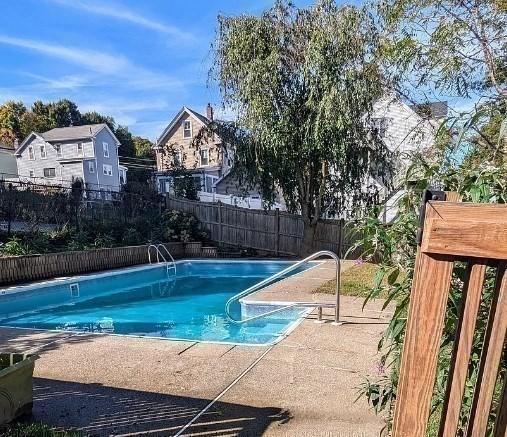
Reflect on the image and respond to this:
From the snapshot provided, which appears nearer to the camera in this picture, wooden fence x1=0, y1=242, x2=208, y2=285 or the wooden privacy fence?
the wooden privacy fence

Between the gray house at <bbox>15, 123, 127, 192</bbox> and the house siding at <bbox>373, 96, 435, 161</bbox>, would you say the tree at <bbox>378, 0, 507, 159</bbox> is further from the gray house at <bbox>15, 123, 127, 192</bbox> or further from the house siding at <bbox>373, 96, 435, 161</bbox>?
the gray house at <bbox>15, 123, 127, 192</bbox>

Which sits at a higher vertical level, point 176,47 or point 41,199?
point 176,47

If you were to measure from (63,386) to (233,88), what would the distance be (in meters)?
10.6

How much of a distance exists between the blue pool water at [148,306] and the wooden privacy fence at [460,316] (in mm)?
4550

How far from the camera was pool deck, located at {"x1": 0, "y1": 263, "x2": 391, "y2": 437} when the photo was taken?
2.96 m

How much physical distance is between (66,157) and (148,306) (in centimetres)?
2595

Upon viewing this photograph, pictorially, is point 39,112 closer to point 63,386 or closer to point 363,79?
point 363,79

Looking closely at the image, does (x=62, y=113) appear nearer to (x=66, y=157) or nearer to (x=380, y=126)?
(x=66, y=157)

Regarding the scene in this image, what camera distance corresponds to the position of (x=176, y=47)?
1366 centimetres

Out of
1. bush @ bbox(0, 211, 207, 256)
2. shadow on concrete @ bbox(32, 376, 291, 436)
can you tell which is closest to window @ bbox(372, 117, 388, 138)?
bush @ bbox(0, 211, 207, 256)

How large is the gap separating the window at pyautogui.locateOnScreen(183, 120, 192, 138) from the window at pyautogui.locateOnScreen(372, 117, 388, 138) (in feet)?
58.4

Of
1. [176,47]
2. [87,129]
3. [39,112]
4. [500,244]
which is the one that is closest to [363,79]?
[176,47]

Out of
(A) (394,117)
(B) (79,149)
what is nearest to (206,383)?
(A) (394,117)

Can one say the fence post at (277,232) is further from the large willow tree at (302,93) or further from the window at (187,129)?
the window at (187,129)
